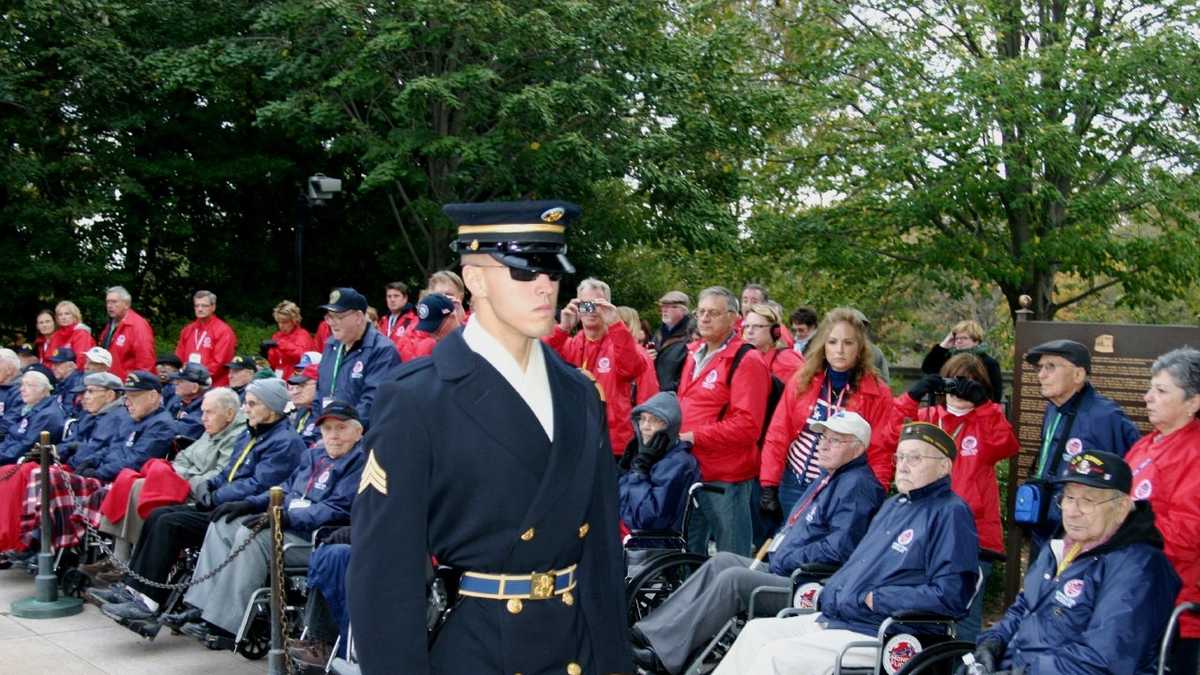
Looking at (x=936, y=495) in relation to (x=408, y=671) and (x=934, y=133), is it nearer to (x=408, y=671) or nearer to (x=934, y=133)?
(x=408, y=671)

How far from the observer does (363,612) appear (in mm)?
2723

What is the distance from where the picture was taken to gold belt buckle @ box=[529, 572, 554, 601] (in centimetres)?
288

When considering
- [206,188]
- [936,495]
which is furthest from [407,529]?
[206,188]

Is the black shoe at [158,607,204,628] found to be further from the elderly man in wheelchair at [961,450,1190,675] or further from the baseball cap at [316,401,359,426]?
the elderly man in wheelchair at [961,450,1190,675]

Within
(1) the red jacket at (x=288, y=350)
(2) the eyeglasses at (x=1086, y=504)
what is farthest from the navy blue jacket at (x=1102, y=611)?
(1) the red jacket at (x=288, y=350)

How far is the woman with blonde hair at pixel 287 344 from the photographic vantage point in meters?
12.1

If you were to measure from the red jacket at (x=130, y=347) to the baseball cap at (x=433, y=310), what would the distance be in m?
5.63

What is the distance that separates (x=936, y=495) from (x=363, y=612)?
3.22 metres

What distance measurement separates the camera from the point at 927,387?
652 centimetres

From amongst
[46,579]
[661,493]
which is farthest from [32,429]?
[661,493]

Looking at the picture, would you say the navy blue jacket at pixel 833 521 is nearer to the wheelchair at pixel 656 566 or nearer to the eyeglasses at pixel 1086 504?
the wheelchair at pixel 656 566

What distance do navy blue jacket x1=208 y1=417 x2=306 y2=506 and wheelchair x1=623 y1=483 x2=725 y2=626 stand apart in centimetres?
212

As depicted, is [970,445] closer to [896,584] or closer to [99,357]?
[896,584]

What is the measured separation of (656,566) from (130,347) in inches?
308
